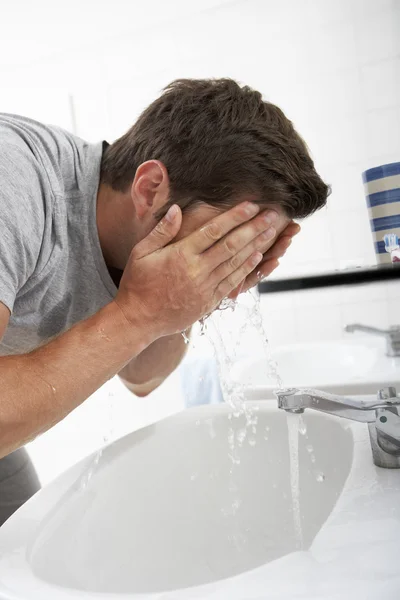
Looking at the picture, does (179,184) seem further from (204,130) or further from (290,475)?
(290,475)

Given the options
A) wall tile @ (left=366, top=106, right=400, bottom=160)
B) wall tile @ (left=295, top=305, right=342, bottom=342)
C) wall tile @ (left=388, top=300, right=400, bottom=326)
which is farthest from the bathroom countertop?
wall tile @ (left=366, top=106, right=400, bottom=160)

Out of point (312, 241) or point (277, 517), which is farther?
point (312, 241)

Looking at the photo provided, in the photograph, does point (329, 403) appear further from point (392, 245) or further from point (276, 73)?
point (276, 73)

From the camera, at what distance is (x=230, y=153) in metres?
0.67

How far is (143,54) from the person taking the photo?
5.07 ft

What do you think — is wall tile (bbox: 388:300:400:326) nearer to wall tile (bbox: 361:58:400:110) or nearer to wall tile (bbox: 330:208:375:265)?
wall tile (bbox: 330:208:375:265)

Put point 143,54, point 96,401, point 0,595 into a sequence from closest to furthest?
point 0,595 < point 143,54 < point 96,401

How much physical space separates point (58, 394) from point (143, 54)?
1204 mm

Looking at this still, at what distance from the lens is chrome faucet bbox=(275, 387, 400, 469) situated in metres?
0.56

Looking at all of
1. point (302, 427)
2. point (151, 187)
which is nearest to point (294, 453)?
point (302, 427)

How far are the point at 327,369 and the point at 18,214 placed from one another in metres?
0.59

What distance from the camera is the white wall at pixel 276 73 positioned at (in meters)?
1.15

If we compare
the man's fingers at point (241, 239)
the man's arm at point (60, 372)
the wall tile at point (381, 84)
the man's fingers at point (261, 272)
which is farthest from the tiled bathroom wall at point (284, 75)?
the man's arm at point (60, 372)

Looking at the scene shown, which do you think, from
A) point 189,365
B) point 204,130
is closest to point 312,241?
point 189,365
